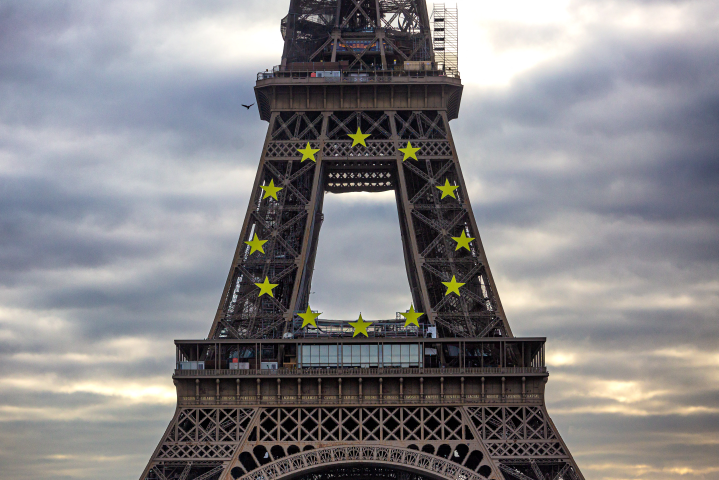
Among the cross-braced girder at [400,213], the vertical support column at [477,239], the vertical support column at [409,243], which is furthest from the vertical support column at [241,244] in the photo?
the vertical support column at [477,239]

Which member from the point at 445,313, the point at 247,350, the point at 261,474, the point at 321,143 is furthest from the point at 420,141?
the point at 261,474

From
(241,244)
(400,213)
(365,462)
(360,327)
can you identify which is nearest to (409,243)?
(400,213)

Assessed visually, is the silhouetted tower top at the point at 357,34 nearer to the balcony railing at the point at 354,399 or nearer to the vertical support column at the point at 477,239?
the vertical support column at the point at 477,239

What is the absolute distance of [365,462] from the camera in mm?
78875

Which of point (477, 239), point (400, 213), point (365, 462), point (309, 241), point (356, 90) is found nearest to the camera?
point (365, 462)

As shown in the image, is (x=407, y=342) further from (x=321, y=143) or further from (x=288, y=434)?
(x=321, y=143)

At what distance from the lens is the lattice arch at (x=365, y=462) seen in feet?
257

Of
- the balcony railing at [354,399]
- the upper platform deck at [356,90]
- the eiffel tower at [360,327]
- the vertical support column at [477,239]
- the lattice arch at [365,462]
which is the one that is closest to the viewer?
the lattice arch at [365,462]

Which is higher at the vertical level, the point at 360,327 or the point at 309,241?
the point at 309,241

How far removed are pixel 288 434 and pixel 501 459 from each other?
1375 cm

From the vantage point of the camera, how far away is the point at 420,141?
302 feet

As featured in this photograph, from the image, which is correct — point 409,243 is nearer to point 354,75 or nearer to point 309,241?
point 309,241

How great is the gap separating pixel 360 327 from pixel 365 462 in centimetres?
1033

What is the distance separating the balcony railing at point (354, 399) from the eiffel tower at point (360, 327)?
104 millimetres
